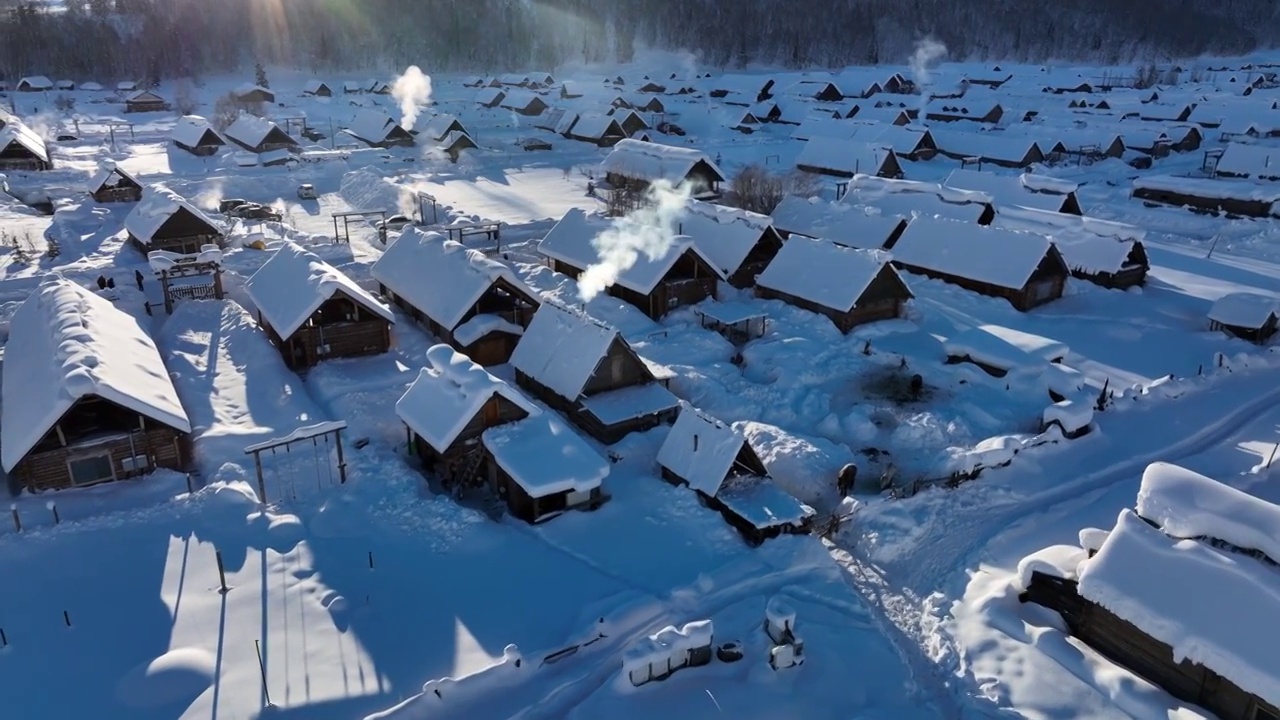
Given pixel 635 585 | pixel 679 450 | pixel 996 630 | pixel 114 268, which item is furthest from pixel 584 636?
pixel 114 268

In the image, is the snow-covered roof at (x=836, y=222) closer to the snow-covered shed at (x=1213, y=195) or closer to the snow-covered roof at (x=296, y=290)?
the snow-covered roof at (x=296, y=290)

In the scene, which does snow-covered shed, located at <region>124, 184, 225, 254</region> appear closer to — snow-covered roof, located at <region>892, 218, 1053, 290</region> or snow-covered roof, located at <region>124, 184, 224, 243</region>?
snow-covered roof, located at <region>124, 184, 224, 243</region>

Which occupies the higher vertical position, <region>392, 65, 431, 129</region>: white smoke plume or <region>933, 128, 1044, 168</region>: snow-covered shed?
<region>392, 65, 431, 129</region>: white smoke plume

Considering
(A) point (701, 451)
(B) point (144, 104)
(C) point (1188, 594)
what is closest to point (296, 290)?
(A) point (701, 451)

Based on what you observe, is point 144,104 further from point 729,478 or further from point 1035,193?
point 729,478

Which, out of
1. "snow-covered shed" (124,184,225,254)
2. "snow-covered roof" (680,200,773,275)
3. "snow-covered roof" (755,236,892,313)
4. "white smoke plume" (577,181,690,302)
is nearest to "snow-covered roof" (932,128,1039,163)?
"snow-covered roof" (680,200,773,275)

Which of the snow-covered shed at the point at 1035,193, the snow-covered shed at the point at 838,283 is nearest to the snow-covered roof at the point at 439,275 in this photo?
the snow-covered shed at the point at 838,283

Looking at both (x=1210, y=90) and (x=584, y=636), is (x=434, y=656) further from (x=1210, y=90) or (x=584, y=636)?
(x=1210, y=90)
